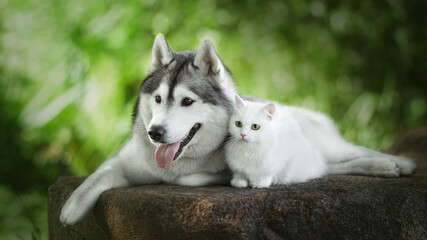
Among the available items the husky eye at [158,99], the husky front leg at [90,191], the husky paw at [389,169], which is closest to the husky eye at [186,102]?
the husky eye at [158,99]

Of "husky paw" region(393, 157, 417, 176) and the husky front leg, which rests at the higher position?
"husky paw" region(393, 157, 417, 176)

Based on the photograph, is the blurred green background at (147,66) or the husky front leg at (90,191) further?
the blurred green background at (147,66)

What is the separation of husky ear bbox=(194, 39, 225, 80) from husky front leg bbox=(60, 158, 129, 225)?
0.93m

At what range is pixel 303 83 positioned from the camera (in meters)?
5.49

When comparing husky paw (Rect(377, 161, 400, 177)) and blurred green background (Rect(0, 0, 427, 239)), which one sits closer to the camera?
husky paw (Rect(377, 161, 400, 177))

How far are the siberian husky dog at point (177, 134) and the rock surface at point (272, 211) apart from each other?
0.50 ft

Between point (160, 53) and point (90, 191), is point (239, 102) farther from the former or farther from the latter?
point (90, 191)

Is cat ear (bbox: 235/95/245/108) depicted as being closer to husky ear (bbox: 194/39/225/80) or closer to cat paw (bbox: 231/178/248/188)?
husky ear (bbox: 194/39/225/80)

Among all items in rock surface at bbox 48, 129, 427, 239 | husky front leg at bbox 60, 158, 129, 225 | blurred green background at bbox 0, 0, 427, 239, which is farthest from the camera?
blurred green background at bbox 0, 0, 427, 239

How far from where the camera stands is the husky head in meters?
2.50

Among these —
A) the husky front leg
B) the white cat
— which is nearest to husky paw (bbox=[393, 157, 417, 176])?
the white cat

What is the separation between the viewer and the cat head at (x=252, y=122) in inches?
97.3

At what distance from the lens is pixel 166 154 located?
2.54 m

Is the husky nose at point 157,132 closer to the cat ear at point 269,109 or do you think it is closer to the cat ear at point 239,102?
the cat ear at point 239,102
